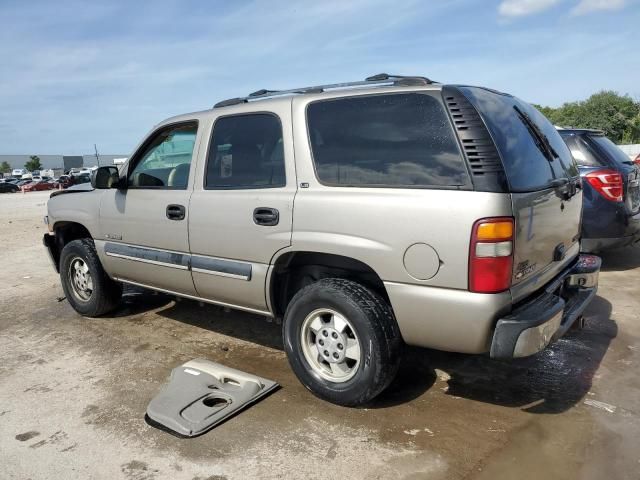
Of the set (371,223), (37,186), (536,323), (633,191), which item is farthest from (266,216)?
(37,186)

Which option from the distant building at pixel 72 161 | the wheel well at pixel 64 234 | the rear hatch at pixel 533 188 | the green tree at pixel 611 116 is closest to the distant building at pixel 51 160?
the distant building at pixel 72 161

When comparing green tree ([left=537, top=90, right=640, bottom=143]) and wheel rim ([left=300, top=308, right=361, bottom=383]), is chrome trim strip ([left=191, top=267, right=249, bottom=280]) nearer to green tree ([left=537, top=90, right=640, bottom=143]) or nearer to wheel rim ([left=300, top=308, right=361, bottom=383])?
wheel rim ([left=300, top=308, right=361, bottom=383])

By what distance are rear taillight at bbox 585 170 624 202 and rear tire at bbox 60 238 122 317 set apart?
5.21 metres

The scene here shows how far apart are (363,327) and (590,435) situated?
140cm

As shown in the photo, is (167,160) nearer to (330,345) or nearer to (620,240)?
(330,345)

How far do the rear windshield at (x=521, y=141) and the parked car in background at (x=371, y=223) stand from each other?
2 cm

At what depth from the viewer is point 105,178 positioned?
4.52 m

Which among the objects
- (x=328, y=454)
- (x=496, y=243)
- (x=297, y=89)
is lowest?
(x=328, y=454)

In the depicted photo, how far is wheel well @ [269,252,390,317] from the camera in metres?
3.35

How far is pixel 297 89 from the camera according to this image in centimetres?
386

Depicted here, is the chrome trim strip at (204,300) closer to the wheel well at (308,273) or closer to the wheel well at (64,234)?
the wheel well at (308,273)

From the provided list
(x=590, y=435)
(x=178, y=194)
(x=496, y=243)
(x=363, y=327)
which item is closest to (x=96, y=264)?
(x=178, y=194)

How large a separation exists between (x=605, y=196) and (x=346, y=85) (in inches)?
150

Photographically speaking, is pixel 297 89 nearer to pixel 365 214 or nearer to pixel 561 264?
pixel 365 214
